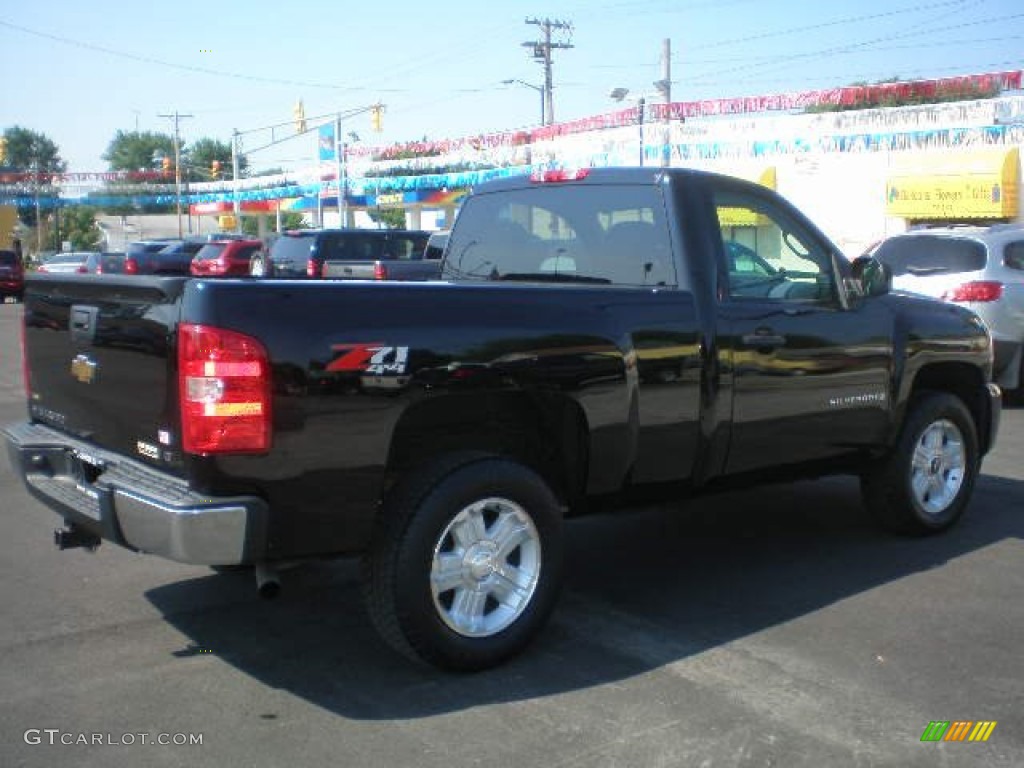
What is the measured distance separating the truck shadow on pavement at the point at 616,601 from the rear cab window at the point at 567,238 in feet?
4.10

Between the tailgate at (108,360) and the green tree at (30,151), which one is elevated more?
A: the green tree at (30,151)

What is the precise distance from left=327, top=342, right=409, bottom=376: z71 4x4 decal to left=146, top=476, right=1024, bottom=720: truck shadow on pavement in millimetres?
1191

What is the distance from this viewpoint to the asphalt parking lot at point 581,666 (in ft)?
11.7

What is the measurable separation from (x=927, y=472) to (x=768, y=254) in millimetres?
1736

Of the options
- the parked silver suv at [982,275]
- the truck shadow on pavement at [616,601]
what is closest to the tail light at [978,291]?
the parked silver suv at [982,275]

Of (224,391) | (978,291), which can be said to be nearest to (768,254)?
(224,391)

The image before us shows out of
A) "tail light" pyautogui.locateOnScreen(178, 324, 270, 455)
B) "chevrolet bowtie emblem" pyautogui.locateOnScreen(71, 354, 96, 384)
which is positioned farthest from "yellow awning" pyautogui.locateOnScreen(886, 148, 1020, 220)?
"tail light" pyautogui.locateOnScreen(178, 324, 270, 455)

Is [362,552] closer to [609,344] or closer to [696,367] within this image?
[609,344]

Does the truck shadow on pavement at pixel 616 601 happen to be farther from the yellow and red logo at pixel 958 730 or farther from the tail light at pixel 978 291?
the tail light at pixel 978 291

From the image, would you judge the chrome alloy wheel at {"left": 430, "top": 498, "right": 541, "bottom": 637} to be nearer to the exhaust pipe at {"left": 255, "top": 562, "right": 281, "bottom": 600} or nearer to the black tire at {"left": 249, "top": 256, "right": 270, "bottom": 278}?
the exhaust pipe at {"left": 255, "top": 562, "right": 281, "bottom": 600}

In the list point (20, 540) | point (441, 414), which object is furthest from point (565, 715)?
point (20, 540)

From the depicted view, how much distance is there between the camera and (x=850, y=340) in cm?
547

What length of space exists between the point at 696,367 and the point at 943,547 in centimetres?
223

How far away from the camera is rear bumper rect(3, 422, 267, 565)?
3.52 meters
